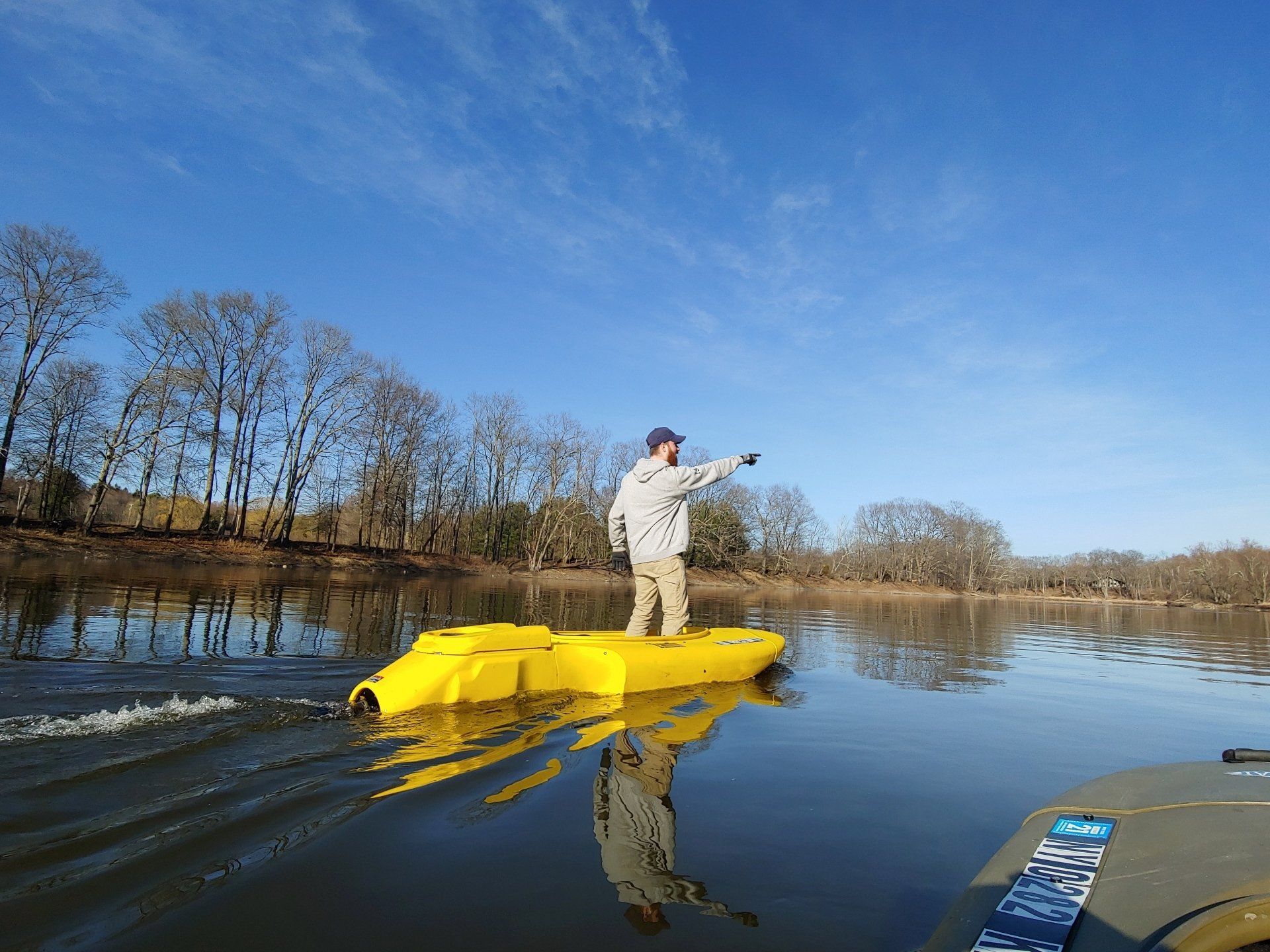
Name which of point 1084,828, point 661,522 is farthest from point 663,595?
point 1084,828

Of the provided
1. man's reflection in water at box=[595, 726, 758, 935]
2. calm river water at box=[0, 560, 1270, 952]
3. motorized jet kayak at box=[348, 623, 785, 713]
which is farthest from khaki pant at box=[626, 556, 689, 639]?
man's reflection in water at box=[595, 726, 758, 935]

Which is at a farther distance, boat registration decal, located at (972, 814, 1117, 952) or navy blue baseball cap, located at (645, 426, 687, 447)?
navy blue baseball cap, located at (645, 426, 687, 447)

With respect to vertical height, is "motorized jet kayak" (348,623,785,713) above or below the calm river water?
above

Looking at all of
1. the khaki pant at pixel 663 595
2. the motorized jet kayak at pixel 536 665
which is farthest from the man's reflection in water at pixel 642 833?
the khaki pant at pixel 663 595

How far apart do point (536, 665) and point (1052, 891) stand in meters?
3.91

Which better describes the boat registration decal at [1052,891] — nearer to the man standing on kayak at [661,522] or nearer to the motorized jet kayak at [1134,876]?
the motorized jet kayak at [1134,876]

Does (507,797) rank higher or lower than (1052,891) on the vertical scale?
lower

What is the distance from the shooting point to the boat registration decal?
140 centimetres

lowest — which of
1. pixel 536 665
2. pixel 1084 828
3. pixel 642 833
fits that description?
pixel 642 833

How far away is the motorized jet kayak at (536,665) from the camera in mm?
4457

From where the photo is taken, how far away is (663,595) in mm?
6586

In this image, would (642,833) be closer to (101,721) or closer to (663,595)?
(101,721)

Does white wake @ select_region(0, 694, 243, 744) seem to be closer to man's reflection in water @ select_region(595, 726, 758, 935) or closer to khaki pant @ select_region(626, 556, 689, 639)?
man's reflection in water @ select_region(595, 726, 758, 935)

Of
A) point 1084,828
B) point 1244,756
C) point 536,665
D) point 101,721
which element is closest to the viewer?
point 1084,828
